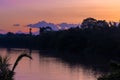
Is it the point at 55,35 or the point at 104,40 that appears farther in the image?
the point at 55,35

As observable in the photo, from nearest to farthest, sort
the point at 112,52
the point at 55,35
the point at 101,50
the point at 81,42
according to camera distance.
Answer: the point at 112,52
the point at 101,50
the point at 81,42
the point at 55,35

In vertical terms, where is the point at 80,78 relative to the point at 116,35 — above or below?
below

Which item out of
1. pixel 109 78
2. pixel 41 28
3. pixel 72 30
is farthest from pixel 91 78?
pixel 41 28

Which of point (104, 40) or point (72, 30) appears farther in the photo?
point (72, 30)

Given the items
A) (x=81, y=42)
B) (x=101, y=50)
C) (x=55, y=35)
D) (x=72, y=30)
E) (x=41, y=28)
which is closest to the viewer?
(x=101, y=50)

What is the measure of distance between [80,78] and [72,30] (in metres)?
65.7

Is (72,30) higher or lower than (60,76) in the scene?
higher

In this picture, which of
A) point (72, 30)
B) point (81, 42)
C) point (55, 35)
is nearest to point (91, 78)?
point (81, 42)

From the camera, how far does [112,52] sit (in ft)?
263

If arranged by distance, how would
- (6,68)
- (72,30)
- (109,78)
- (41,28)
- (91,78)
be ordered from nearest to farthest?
(6,68), (109,78), (91,78), (72,30), (41,28)

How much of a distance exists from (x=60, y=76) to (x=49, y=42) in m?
76.1

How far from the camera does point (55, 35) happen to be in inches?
4656

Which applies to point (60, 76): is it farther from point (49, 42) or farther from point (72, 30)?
point (49, 42)

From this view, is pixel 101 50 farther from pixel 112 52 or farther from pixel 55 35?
pixel 55 35
